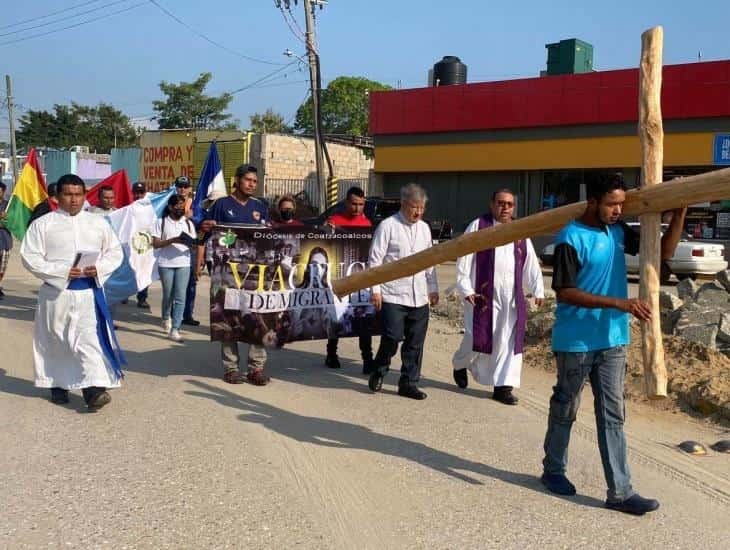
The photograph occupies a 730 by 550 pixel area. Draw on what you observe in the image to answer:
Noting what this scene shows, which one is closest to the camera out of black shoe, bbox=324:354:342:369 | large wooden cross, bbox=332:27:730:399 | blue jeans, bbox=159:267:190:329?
large wooden cross, bbox=332:27:730:399

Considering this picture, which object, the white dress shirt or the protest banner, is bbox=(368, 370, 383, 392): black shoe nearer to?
the white dress shirt

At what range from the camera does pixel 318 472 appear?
4.75 m

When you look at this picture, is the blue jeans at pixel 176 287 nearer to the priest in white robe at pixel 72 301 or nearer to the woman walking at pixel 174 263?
the woman walking at pixel 174 263

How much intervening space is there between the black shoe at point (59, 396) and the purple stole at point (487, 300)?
11.5 ft

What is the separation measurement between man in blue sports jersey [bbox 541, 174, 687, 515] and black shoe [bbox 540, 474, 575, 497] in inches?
10.8

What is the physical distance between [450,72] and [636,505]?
97.7ft

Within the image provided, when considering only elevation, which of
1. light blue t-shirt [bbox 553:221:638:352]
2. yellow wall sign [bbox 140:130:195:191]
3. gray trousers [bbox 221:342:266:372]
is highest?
yellow wall sign [bbox 140:130:195:191]

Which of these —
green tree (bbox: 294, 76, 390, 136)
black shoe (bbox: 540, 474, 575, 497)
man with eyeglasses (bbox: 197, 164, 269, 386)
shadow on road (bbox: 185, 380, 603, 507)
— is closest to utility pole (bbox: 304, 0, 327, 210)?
man with eyeglasses (bbox: 197, 164, 269, 386)

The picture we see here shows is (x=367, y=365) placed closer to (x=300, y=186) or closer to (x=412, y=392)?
(x=412, y=392)

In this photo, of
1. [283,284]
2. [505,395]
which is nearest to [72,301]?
[283,284]

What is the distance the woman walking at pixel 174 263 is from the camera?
9.32 metres

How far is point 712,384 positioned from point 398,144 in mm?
25161

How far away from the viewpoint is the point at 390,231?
660cm

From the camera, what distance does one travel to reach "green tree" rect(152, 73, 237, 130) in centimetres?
6069
